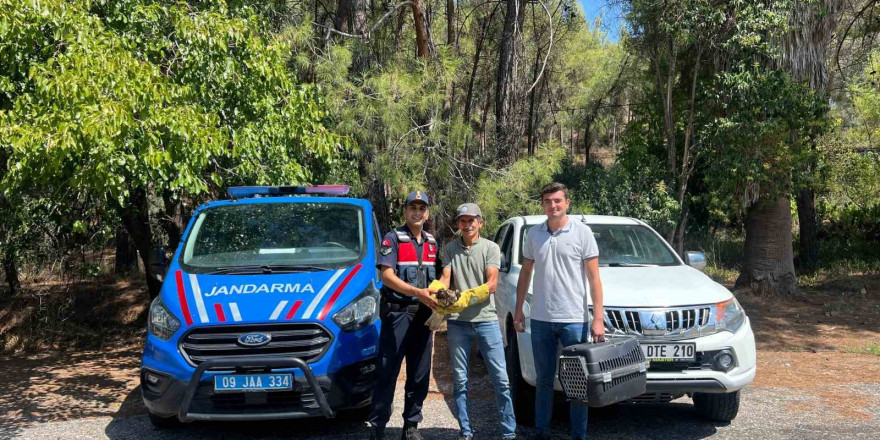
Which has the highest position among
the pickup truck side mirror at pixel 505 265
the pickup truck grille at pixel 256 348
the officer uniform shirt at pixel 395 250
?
the officer uniform shirt at pixel 395 250

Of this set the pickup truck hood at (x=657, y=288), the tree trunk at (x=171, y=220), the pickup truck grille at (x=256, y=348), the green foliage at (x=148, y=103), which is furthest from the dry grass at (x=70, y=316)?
the pickup truck hood at (x=657, y=288)

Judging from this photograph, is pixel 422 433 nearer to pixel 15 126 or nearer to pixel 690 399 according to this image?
pixel 690 399

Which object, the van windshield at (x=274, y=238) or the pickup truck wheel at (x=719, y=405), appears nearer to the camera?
the pickup truck wheel at (x=719, y=405)

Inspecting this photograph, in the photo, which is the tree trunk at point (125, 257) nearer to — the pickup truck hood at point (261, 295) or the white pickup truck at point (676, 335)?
the pickup truck hood at point (261, 295)

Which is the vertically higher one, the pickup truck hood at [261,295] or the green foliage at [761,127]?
the green foliage at [761,127]

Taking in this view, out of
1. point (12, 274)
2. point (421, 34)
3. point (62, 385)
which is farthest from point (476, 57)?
point (62, 385)

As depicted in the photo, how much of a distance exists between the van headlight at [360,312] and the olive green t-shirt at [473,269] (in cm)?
71

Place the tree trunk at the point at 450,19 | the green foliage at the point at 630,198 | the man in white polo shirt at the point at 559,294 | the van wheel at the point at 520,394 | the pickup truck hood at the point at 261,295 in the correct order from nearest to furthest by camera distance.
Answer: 1. the man in white polo shirt at the point at 559,294
2. the pickup truck hood at the point at 261,295
3. the van wheel at the point at 520,394
4. the green foliage at the point at 630,198
5. the tree trunk at the point at 450,19

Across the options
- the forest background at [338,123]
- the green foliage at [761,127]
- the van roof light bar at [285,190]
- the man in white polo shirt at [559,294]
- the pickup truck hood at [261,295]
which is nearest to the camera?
the man in white polo shirt at [559,294]

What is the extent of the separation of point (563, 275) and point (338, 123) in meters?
5.15

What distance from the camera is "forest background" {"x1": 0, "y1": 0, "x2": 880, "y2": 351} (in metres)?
6.58

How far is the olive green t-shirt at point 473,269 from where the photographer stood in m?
5.22

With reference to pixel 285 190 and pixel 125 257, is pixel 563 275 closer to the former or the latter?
pixel 285 190

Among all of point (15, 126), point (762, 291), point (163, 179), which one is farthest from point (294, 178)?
point (762, 291)
